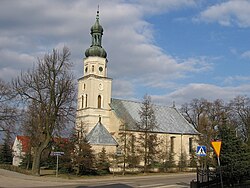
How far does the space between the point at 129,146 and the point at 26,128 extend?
13.2m

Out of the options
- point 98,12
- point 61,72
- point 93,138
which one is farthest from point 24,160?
point 98,12

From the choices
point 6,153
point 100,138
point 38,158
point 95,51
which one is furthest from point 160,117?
point 38,158

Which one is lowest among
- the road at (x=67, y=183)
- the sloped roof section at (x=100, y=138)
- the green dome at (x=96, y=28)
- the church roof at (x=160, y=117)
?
the road at (x=67, y=183)

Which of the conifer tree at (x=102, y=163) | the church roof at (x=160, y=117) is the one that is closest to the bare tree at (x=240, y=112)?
the church roof at (x=160, y=117)

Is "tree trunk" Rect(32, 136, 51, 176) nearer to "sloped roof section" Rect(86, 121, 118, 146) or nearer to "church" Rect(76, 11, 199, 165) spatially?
"sloped roof section" Rect(86, 121, 118, 146)

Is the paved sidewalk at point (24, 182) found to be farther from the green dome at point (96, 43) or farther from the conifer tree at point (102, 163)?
the green dome at point (96, 43)

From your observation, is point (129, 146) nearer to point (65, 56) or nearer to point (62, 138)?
point (62, 138)

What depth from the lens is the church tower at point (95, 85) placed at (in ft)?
177

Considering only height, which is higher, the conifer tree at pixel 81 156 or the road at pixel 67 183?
the conifer tree at pixel 81 156

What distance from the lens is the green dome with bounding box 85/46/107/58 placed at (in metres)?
55.0

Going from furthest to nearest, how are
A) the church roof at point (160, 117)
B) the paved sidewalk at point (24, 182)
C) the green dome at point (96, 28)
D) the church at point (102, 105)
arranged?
the green dome at point (96, 28) < the church roof at point (160, 117) < the church at point (102, 105) < the paved sidewalk at point (24, 182)

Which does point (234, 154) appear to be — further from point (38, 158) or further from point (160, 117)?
point (160, 117)

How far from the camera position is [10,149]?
57.5m

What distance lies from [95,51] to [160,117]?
17.3 meters
